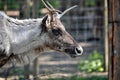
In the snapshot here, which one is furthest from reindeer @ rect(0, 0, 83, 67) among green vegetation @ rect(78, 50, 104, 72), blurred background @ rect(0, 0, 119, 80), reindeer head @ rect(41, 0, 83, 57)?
green vegetation @ rect(78, 50, 104, 72)

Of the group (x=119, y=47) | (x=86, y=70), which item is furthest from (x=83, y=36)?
(x=119, y=47)

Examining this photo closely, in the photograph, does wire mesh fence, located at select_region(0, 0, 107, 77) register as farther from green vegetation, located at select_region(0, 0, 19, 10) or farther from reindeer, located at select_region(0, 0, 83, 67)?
reindeer, located at select_region(0, 0, 83, 67)

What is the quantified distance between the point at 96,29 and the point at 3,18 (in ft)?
25.7

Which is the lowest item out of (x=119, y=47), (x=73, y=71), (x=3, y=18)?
(x=73, y=71)

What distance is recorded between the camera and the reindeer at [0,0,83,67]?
8.11m

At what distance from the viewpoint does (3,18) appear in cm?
820

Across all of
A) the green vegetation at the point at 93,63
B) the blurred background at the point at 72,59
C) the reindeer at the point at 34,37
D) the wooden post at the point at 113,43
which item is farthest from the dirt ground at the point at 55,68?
the wooden post at the point at 113,43

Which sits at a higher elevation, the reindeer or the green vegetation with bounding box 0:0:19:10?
the green vegetation with bounding box 0:0:19:10

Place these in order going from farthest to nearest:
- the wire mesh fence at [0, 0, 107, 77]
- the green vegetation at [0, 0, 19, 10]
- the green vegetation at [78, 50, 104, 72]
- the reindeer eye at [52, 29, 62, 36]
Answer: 1. the green vegetation at [0, 0, 19, 10]
2. the green vegetation at [78, 50, 104, 72]
3. the wire mesh fence at [0, 0, 107, 77]
4. the reindeer eye at [52, 29, 62, 36]

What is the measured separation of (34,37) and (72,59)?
5.37 metres

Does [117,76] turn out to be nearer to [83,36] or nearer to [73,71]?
[73,71]

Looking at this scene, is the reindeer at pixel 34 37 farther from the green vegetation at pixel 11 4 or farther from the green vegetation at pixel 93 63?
the green vegetation at pixel 11 4

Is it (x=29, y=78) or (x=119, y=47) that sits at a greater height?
(x=119, y=47)

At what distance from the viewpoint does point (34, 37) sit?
820 cm
